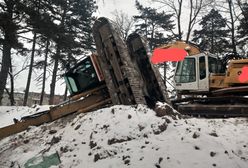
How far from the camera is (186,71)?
14359 millimetres

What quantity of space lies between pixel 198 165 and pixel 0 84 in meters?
16.4

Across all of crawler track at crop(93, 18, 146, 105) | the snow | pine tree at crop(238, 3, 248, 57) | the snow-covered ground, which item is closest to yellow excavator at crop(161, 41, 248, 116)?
the snow-covered ground

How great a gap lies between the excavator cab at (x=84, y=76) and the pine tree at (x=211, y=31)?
2356cm

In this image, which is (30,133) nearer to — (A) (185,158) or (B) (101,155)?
(B) (101,155)

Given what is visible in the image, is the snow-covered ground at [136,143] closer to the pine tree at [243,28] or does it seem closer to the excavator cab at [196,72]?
the excavator cab at [196,72]

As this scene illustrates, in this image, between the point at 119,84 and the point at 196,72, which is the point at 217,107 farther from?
the point at 119,84

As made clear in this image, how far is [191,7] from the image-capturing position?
98.8 ft

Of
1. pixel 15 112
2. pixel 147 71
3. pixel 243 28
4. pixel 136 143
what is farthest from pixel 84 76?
pixel 243 28

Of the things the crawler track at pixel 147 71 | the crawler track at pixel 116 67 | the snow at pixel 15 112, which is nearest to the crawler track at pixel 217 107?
the crawler track at pixel 147 71

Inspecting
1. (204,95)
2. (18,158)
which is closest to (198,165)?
(18,158)

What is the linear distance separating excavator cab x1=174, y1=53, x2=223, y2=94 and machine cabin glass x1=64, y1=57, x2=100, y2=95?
5385mm

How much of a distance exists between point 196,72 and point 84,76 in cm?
552

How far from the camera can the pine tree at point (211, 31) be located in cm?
3266

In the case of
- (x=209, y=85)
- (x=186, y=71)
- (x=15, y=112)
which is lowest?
(x=15, y=112)
